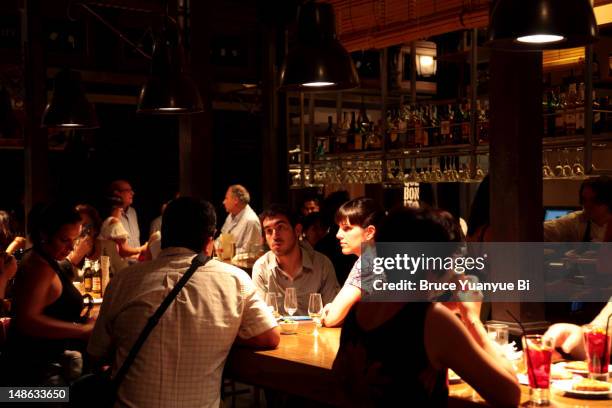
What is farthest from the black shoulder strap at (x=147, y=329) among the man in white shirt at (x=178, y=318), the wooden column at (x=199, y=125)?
the wooden column at (x=199, y=125)

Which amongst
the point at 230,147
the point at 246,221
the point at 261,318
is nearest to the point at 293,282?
the point at 261,318

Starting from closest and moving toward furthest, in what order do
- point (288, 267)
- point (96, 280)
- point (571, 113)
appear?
point (288, 267)
point (571, 113)
point (96, 280)

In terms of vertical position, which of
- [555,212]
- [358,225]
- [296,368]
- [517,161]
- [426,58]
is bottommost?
[296,368]

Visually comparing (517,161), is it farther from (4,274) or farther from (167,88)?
(4,274)

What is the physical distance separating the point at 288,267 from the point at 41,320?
5.02ft

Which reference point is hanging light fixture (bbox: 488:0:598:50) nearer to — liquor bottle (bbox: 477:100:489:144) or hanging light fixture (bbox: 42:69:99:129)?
liquor bottle (bbox: 477:100:489:144)

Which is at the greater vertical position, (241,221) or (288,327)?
(241,221)

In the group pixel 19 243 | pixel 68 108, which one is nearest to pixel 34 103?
pixel 19 243

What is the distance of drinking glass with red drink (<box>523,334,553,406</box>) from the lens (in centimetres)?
238

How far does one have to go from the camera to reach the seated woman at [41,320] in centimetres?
343

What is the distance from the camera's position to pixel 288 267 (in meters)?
4.58

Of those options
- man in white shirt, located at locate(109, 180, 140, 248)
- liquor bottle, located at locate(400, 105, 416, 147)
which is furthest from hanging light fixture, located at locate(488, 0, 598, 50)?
man in white shirt, located at locate(109, 180, 140, 248)

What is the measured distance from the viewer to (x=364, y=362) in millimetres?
2318

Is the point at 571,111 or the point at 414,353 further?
the point at 571,111
